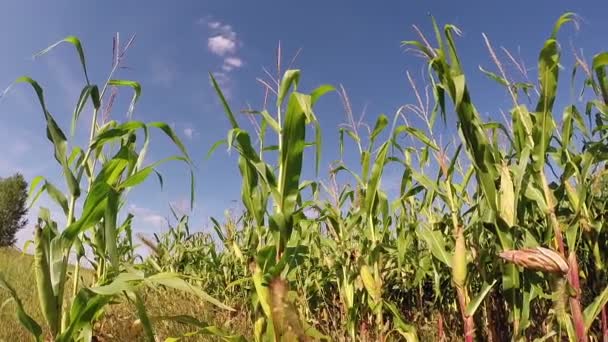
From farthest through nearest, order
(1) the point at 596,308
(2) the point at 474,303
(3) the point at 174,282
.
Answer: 1. (2) the point at 474,303
2. (1) the point at 596,308
3. (3) the point at 174,282

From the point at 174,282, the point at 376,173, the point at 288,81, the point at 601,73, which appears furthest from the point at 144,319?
the point at 601,73

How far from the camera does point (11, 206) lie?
2428cm

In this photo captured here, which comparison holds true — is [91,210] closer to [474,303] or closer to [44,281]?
[44,281]

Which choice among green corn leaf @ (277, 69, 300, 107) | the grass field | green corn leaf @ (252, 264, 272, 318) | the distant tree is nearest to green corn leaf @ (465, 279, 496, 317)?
green corn leaf @ (252, 264, 272, 318)

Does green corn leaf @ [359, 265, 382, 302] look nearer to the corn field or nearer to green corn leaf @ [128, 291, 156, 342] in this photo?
the corn field

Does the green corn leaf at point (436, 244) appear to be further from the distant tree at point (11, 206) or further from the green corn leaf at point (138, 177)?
the distant tree at point (11, 206)

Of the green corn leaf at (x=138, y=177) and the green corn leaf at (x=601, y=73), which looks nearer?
the green corn leaf at (x=138, y=177)

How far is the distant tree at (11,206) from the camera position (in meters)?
23.8

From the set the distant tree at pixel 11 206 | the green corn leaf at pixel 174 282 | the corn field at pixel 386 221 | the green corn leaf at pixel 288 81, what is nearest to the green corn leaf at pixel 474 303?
the corn field at pixel 386 221

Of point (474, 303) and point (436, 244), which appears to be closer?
point (474, 303)

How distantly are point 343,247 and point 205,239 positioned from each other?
4028 millimetres

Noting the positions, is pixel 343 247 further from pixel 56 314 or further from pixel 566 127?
pixel 56 314

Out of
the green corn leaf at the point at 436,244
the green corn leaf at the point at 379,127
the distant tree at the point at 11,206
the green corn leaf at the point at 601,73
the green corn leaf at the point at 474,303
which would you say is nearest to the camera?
the green corn leaf at the point at 474,303

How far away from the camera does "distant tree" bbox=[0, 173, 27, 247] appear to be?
23750 millimetres
